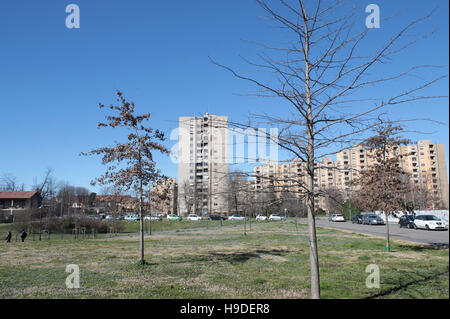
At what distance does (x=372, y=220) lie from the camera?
1521 inches

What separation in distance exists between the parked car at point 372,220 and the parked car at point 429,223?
7579 mm

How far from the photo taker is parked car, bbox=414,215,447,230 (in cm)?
2839

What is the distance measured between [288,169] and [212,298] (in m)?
3.31

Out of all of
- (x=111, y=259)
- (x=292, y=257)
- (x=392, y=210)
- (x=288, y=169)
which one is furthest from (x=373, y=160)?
(x=111, y=259)

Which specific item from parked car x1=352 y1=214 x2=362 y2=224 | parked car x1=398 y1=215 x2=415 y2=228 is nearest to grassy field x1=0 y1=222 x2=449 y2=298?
parked car x1=398 y1=215 x2=415 y2=228

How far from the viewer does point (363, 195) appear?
13969 mm

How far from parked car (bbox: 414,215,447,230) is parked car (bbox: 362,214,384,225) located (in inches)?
298

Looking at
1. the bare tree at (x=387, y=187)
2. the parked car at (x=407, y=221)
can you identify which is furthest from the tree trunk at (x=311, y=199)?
the parked car at (x=407, y=221)

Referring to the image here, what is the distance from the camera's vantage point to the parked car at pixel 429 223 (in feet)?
93.1

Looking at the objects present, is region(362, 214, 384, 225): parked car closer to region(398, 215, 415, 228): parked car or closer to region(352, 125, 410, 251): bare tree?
region(398, 215, 415, 228): parked car

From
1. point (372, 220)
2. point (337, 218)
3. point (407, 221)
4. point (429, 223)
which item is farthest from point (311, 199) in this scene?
point (337, 218)
